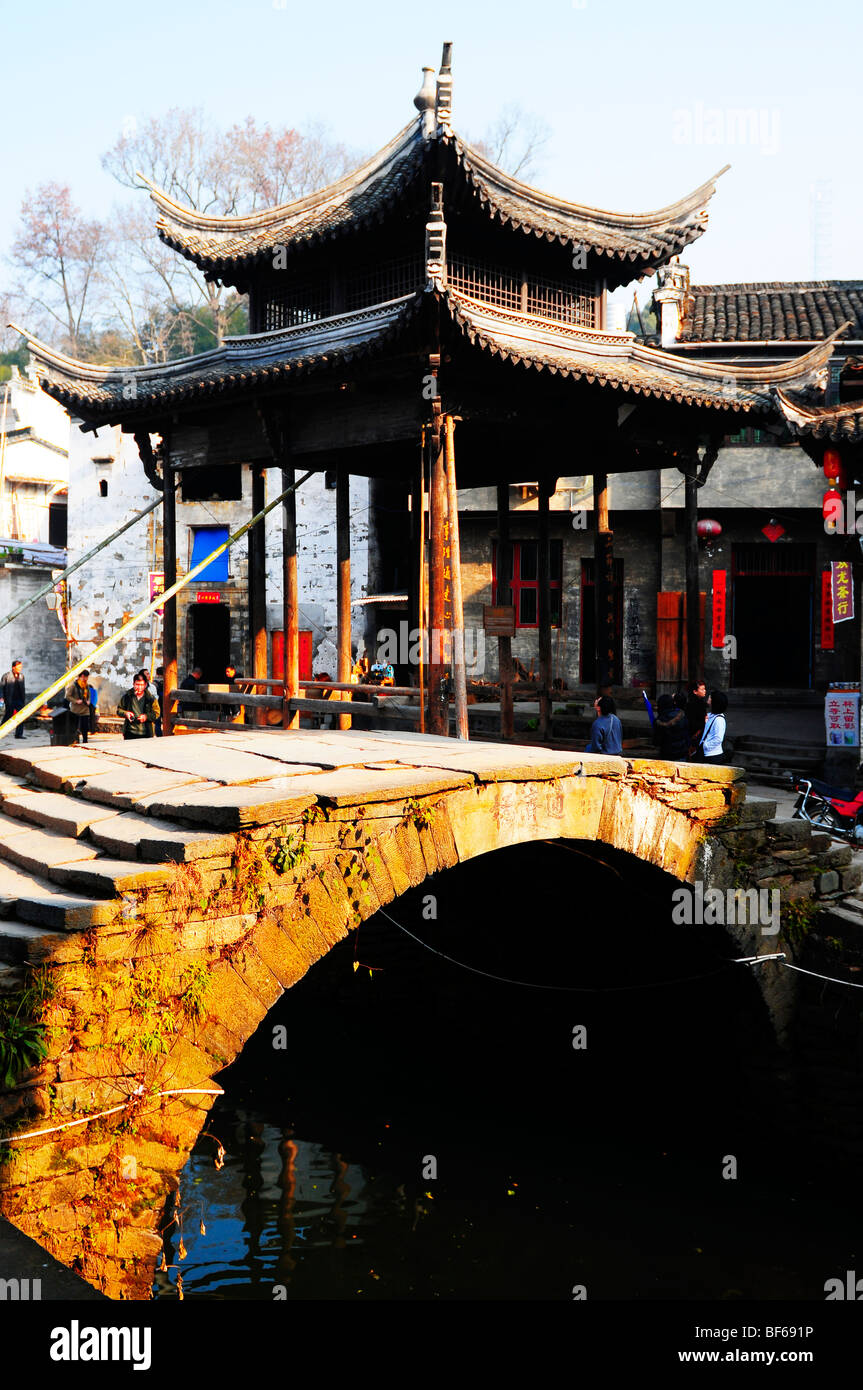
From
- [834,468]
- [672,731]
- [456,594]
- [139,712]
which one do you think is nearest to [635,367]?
[834,468]

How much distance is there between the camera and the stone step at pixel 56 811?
22.5ft

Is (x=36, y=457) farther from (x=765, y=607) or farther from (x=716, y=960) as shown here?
(x=716, y=960)

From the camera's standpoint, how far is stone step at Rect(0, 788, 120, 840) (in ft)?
22.5

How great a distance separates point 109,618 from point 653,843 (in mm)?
20313

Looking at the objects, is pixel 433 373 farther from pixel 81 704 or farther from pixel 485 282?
pixel 81 704

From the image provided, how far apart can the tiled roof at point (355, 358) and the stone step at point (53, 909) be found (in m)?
6.64

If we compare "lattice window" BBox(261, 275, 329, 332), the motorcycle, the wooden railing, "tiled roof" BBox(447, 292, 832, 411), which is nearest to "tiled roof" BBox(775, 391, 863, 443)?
"tiled roof" BBox(447, 292, 832, 411)

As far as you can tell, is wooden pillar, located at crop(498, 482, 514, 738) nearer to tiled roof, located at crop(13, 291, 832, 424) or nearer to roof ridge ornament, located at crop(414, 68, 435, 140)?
tiled roof, located at crop(13, 291, 832, 424)

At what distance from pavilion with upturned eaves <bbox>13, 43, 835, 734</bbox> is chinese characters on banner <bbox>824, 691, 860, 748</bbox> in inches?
73.2

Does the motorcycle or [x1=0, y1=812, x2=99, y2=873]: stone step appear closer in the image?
[x1=0, y1=812, x2=99, y2=873]: stone step

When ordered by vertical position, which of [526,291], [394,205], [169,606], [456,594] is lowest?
[456,594]

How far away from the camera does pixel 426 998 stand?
12.9 m

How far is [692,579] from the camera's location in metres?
13.6

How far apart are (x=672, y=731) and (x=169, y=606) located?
603 centimetres
